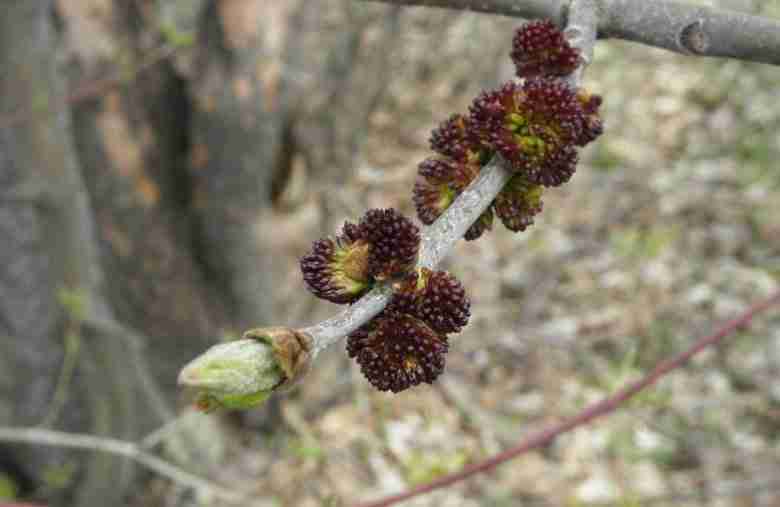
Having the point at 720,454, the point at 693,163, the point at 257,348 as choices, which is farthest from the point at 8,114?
the point at 693,163

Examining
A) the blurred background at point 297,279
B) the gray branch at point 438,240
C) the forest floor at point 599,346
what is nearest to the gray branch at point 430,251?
the gray branch at point 438,240

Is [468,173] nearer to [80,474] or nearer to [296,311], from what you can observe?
[80,474]

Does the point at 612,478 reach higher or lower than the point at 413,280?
higher

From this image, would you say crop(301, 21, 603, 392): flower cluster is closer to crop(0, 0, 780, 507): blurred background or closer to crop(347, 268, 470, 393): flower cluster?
crop(347, 268, 470, 393): flower cluster

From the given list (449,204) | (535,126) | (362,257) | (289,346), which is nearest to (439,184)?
(449,204)

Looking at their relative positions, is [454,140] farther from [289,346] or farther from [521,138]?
[289,346]
